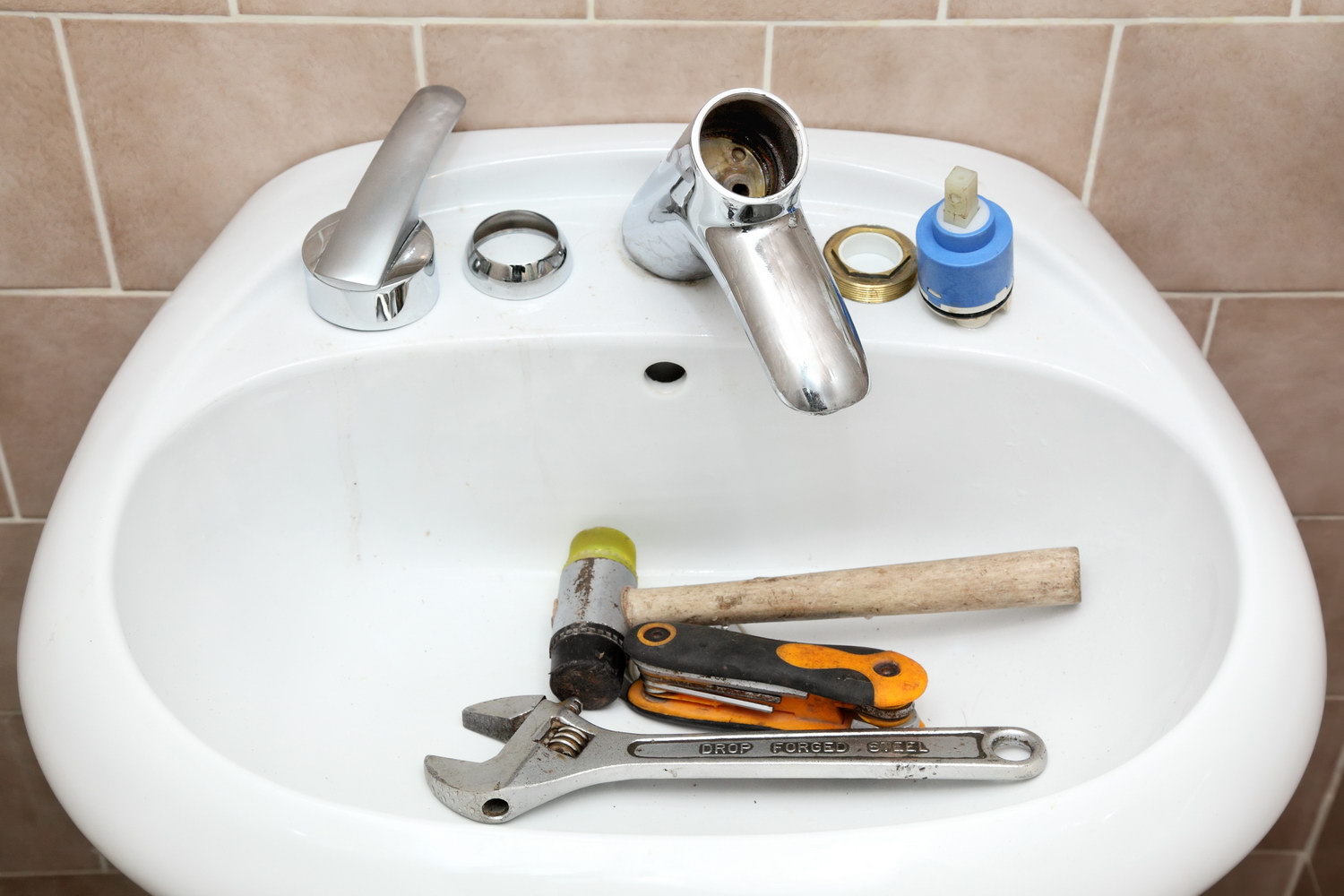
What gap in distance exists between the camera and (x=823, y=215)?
0.61 metres

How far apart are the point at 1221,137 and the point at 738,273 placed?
33 centimetres

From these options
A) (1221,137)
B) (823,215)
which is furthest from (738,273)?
(1221,137)

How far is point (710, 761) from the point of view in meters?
0.45

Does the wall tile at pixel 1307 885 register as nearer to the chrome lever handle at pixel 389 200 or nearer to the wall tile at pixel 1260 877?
the wall tile at pixel 1260 877

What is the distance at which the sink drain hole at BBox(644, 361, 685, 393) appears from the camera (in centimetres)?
57

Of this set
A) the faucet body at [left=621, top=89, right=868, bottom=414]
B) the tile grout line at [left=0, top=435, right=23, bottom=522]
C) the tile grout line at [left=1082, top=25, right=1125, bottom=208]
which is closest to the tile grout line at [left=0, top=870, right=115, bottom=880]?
the tile grout line at [left=0, top=435, right=23, bottom=522]

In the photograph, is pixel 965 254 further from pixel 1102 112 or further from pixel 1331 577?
pixel 1331 577

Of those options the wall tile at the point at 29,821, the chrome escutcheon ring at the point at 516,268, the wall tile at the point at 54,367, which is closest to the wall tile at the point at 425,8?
the chrome escutcheon ring at the point at 516,268

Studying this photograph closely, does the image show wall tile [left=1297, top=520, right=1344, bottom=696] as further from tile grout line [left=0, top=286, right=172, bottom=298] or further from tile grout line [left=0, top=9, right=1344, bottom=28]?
tile grout line [left=0, top=286, right=172, bottom=298]

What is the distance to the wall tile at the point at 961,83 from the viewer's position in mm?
603

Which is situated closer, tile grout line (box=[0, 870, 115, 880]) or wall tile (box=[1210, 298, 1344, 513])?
wall tile (box=[1210, 298, 1344, 513])

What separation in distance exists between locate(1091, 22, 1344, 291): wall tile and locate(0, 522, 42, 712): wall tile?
730 millimetres

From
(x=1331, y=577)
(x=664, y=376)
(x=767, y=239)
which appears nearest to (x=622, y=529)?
(x=664, y=376)

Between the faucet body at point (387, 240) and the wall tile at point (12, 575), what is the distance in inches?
15.3
